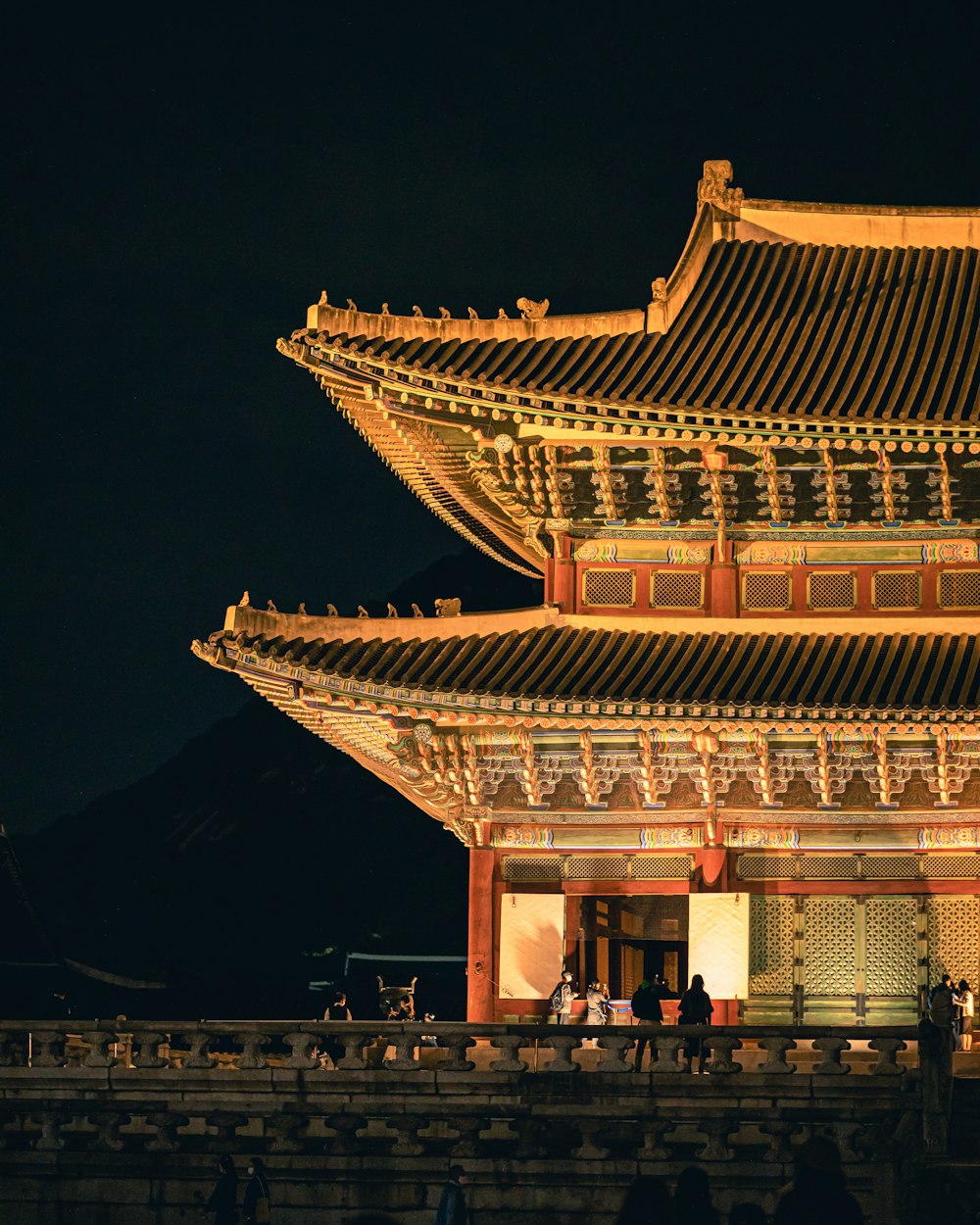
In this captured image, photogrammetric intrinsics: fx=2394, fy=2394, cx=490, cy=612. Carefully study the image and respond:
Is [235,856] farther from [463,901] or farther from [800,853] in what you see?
[800,853]

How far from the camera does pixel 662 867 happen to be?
31281mm

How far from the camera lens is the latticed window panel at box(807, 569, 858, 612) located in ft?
104

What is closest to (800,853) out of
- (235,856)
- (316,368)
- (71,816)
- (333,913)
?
(316,368)

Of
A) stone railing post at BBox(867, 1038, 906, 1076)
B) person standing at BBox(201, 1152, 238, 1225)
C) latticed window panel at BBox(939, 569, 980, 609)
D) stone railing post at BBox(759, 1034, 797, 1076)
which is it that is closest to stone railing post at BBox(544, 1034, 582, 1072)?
stone railing post at BBox(759, 1034, 797, 1076)

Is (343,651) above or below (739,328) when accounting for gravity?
below

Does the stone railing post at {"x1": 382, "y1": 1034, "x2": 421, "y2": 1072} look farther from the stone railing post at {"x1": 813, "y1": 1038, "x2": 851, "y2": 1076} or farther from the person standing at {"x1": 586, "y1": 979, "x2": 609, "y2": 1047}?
the stone railing post at {"x1": 813, "y1": 1038, "x2": 851, "y2": 1076}

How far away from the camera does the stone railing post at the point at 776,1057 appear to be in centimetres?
2530

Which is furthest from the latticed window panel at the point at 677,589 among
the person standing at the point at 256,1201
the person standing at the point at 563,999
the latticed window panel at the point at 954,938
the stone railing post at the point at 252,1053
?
the person standing at the point at 256,1201

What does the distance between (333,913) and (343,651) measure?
37768 mm

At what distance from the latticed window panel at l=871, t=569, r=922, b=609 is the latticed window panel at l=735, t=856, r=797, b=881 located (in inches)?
141

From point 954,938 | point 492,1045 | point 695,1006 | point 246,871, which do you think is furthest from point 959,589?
point 246,871

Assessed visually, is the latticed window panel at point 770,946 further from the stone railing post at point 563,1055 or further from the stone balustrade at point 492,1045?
the stone railing post at point 563,1055

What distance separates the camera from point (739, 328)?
1321 inches

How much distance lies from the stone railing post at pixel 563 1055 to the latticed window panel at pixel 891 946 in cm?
578
